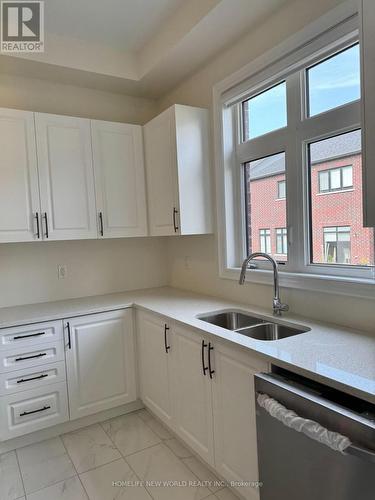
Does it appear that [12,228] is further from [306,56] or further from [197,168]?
[306,56]

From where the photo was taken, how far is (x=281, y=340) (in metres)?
1.60

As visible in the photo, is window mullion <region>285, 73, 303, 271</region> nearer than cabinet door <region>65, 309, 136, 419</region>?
Yes

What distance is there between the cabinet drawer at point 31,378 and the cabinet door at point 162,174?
1.26 m

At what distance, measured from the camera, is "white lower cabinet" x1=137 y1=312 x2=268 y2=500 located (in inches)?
62.5

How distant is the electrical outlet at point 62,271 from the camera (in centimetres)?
287

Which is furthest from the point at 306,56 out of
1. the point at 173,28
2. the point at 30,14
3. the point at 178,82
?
the point at 30,14

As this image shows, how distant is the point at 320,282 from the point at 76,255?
2.00 metres

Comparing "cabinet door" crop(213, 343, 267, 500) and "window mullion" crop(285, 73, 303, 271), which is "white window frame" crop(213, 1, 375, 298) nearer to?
"window mullion" crop(285, 73, 303, 271)

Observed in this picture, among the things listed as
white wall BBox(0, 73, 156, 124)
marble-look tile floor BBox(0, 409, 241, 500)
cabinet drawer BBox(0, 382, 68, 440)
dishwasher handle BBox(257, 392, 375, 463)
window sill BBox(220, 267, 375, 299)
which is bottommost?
marble-look tile floor BBox(0, 409, 241, 500)

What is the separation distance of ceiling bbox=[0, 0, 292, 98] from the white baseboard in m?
2.59

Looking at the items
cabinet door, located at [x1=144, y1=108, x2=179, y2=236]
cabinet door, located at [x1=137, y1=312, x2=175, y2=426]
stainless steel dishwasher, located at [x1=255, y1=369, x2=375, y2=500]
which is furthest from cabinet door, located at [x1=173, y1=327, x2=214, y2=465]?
cabinet door, located at [x1=144, y1=108, x2=179, y2=236]

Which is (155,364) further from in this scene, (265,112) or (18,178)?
(265,112)

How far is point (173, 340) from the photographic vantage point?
84.7 inches

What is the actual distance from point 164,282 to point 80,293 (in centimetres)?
83
